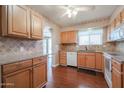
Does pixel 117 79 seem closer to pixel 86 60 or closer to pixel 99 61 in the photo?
pixel 99 61

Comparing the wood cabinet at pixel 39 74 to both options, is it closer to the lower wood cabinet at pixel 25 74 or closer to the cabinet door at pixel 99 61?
the lower wood cabinet at pixel 25 74

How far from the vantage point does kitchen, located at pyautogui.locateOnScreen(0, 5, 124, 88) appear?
171cm

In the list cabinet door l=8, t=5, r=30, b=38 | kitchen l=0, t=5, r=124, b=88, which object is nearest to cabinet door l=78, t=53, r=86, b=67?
kitchen l=0, t=5, r=124, b=88

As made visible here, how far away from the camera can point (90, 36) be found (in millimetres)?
5062

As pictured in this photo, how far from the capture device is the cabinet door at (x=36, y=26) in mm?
2369

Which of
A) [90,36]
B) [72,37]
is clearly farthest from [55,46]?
[90,36]

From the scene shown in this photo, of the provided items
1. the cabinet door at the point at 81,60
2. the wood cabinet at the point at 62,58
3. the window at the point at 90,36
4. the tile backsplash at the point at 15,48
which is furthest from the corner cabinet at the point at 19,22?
the window at the point at 90,36

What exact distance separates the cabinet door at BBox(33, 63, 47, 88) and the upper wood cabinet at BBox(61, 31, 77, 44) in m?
3.02

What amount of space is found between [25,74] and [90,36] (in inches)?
159

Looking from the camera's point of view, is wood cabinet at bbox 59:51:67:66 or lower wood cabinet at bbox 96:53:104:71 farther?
wood cabinet at bbox 59:51:67:66

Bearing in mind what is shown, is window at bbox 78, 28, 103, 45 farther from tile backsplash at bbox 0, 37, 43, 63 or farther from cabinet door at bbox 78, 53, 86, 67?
tile backsplash at bbox 0, 37, 43, 63

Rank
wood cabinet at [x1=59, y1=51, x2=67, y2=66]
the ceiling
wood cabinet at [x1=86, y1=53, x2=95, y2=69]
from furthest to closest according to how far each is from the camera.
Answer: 1. wood cabinet at [x1=59, y1=51, x2=67, y2=66]
2. wood cabinet at [x1=86, y1=53, x2=95, y2=69]
3. the ceiling

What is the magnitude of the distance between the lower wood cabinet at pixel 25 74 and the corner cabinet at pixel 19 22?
23.7 inches
